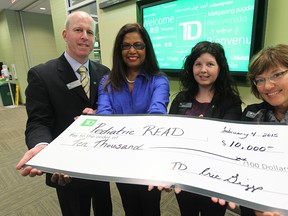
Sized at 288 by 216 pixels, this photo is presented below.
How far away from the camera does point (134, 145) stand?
744 millimetres

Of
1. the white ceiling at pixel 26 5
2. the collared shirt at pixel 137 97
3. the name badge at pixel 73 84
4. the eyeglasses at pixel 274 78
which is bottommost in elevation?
the collared shirt at pixel 137 97

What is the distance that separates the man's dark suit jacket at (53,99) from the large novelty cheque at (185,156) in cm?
27

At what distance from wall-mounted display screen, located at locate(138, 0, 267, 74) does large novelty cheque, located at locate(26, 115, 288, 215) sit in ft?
3.78

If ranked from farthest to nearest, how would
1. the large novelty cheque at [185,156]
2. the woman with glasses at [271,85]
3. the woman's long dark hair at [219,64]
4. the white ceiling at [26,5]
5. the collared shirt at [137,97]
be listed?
1. the white ceiling at [26,5]
2. the woman's long dark hair at [219,64]
3. the collared shirt at [137,97]
4. the woman with glasses at [271,85]
5. the large novelty cheque at [185,156]

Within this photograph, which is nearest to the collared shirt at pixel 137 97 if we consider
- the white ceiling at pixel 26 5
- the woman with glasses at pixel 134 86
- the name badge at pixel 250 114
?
the woman with glasses at pixel 134 86

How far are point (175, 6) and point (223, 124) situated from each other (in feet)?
5.60

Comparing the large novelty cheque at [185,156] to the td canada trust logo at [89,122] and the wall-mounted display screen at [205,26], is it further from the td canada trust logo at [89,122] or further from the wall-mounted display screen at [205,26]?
the wall-mounted display screen at [205,26]

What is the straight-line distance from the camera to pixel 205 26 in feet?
6.08

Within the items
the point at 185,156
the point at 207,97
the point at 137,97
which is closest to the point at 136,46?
the point at 137,97

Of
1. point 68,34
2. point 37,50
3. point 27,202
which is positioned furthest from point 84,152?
point 37,50

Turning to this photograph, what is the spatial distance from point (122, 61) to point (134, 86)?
0.18m

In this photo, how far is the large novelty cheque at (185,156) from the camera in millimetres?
546

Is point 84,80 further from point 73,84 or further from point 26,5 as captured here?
point 26,5

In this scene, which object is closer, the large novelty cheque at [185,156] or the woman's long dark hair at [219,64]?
the large novelty cheque at [185,156]
